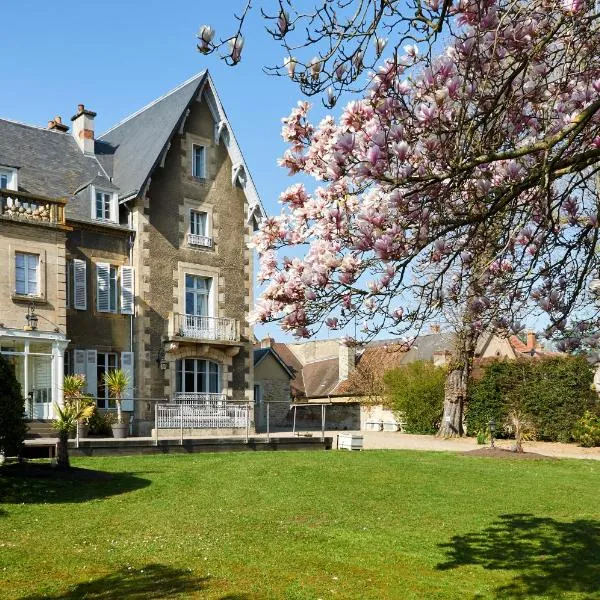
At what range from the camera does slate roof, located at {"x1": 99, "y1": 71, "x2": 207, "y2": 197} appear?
91.0 feet

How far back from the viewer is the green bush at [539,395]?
88.7 ft

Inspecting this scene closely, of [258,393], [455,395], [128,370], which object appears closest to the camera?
[128,370]

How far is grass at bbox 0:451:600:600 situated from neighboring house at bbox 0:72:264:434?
934 cm

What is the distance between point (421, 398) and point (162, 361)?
1265 cm

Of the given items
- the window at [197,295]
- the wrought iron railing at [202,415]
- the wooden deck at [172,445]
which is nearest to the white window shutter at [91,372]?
the wrought iron railing at [202,415]

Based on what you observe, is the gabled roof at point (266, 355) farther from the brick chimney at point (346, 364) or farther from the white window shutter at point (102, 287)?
the white window shutter at point (102, 287)

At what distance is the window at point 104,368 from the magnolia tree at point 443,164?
69.4 feet

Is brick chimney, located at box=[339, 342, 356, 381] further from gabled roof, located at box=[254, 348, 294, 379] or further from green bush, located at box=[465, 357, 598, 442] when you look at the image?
green bush, located at box=[465, 357, 598, 442]

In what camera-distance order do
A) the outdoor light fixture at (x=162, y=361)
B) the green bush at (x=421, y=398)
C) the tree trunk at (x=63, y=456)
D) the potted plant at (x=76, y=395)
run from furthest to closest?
the green bush at (x=421, y=398) → the outdoor light fixture at (x=162, y=361) → the potted plant at (x=76, y=395) → the tree trunk at (x=63, y=456)

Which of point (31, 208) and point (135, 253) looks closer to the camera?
point (31, 208)

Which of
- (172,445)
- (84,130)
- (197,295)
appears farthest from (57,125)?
(172,445)

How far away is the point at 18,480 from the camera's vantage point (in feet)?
40.8

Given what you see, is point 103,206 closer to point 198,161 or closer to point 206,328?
point 198,161

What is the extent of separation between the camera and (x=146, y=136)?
29.7m
